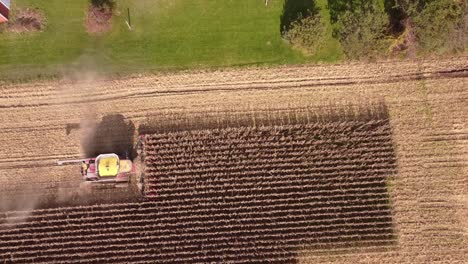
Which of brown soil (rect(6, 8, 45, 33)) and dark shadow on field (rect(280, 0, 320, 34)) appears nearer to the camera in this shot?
brown soil (rect(6, 8, 45, 33))

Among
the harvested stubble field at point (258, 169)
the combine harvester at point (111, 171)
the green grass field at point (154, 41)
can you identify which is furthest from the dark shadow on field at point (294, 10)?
the combine harvester at point (111, 171)

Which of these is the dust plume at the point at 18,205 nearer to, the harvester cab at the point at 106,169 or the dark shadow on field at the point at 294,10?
the harvester cab at the point at 106,169

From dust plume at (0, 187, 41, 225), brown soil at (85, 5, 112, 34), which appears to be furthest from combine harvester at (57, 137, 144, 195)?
brown soil at (85, 5, 112, 34)

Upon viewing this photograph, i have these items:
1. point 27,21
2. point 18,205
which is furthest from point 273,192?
point 27,21

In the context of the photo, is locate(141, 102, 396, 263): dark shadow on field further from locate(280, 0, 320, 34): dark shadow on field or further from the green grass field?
locate(280, 0, 320, 34): dark shadow on field

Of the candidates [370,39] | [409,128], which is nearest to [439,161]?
[409,128]

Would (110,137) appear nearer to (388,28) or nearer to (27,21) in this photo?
(27,21)
